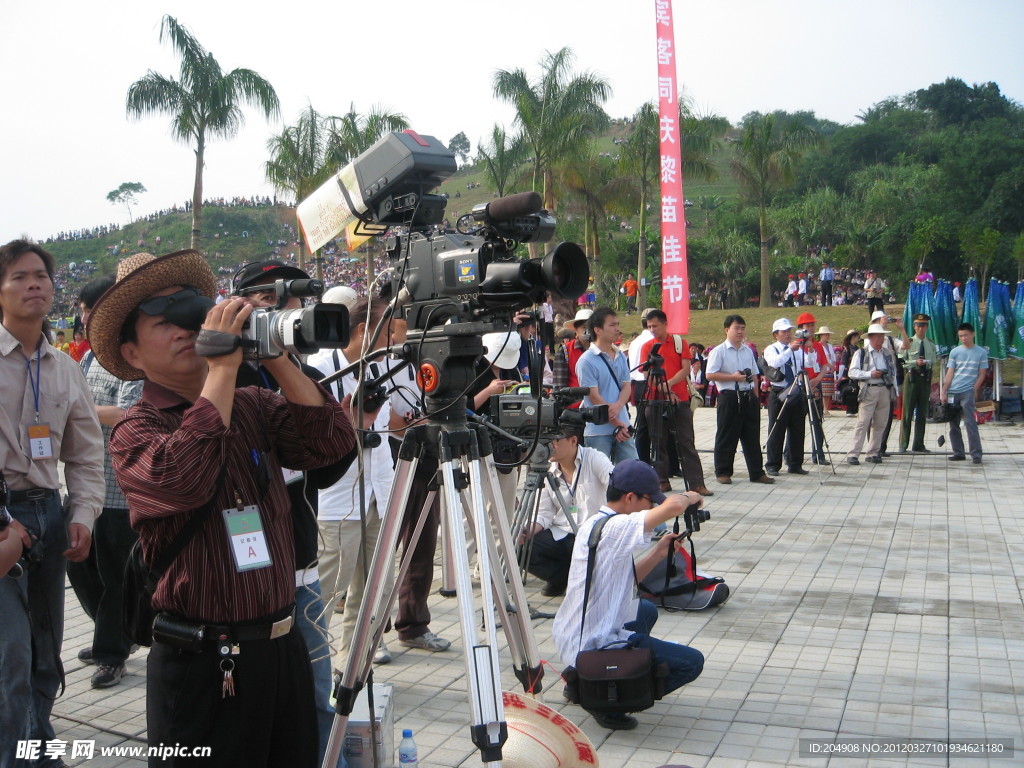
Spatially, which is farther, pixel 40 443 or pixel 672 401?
pixel 672 401

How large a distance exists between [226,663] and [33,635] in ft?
5.00

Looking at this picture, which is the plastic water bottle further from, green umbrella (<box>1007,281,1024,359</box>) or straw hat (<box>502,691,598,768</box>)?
green umbrella (<box>1007,281,1024,359</box>)

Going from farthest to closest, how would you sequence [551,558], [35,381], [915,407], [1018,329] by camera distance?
[1018,329]
[915,407]
[551,558]
[35,381]

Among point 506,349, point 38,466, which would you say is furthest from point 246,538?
point 506,349

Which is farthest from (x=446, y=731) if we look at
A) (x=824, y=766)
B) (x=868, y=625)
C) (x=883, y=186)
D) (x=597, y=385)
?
(x=883, y=186)

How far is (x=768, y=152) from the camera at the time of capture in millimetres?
37094

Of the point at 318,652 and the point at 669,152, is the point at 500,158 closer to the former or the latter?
the point at 669,152

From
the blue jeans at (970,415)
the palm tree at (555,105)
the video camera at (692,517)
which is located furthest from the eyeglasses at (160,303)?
the palm tree at (555,105)

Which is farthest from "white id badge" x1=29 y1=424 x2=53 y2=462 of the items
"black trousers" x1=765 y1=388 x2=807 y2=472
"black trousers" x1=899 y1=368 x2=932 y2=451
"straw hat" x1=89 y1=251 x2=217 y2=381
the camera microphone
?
"black trousers" x1=899 y1=368 x2=932 y2=451

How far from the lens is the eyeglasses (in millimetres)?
2385

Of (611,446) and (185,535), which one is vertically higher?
(185,535)

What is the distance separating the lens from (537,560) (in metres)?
6.21

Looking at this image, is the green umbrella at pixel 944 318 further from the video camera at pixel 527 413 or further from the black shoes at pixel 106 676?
the black shoes at pixel 106 676

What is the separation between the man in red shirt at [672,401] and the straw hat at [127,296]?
25.1 ft
